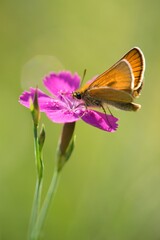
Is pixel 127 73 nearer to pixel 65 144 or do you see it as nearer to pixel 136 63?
pixel 136 63

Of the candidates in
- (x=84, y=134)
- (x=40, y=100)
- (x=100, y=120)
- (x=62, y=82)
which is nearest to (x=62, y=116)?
(x=100, y=120)

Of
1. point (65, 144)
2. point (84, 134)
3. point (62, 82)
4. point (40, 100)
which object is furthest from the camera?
point (84, 134)

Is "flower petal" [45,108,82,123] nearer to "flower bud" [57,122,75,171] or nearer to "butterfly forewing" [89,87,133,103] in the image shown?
"flower bud" [57,122,75,171]

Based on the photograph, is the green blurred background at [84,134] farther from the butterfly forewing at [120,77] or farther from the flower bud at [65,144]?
the butterfly forewing at [120,77]

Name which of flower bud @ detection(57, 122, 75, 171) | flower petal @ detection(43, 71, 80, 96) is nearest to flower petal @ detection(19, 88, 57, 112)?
flower bud @ detection(57, 122, 75, 171)

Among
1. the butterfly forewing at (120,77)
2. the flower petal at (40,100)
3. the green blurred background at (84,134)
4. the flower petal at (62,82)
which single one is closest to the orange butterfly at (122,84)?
the butterfly forewing at (120,77)

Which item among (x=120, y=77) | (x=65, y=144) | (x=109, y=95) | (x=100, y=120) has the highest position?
(x=120, y=77)
